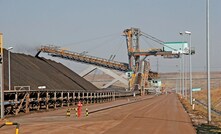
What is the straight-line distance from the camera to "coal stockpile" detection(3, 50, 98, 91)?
59.2 metres

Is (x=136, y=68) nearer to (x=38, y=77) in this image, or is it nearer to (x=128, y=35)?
(x=128, y=35)

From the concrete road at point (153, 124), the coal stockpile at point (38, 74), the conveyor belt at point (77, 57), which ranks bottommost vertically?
the concrete road at point (153, 124)

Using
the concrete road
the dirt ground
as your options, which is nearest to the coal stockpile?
the dirt ground

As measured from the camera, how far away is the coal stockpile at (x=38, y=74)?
5924cm

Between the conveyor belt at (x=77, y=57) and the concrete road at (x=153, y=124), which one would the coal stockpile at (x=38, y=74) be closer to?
the conveyor belt at (x=77, y=57)

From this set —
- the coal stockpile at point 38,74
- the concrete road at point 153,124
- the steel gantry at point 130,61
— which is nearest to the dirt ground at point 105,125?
the concrete road at point 153,124

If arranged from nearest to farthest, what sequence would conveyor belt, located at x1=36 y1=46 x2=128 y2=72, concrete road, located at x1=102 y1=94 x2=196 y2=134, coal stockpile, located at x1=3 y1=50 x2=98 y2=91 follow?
concrete road, located at x1=102 y1=94 x2=196 y2=134 < coal stockpile, located at x1=3 y1=50 x2=98 y2=91 < conveyor belt, located at x1=36 y1=46 x2=128 y2=72

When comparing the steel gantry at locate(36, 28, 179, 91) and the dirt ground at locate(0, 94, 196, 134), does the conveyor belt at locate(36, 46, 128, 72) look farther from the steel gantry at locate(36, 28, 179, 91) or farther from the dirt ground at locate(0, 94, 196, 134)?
the dirt ground at locate(0, 94, 196, 134)

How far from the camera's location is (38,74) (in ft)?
226

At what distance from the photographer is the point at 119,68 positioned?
10475 centimetres

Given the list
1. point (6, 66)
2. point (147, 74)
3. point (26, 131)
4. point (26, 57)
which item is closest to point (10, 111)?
point (26, 131)

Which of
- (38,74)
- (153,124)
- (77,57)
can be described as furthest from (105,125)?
(77,57)

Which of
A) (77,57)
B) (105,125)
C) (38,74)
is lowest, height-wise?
(105,125)

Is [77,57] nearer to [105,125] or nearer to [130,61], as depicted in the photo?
[130,61]
